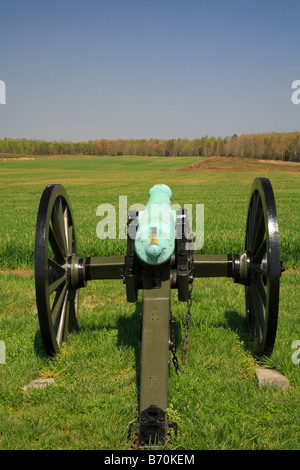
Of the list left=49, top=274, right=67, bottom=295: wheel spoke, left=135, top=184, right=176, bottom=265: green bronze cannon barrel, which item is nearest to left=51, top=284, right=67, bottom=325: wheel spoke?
left=49, top=274, right=67, bottom=295: wheel spoke

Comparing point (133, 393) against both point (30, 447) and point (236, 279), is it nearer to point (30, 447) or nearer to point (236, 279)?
point (30, 447)

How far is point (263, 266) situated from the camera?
356 cm

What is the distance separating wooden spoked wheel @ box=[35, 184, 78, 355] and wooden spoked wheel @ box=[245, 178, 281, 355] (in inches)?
71.1

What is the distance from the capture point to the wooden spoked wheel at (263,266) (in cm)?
311

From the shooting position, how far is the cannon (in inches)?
115

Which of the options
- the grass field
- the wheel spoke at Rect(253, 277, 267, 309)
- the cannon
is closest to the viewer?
the grass field

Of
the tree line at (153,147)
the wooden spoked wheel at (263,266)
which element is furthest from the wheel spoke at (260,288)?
the tree line at (153,147)

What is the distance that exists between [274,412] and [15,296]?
436 cm

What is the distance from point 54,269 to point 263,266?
1.99 meters

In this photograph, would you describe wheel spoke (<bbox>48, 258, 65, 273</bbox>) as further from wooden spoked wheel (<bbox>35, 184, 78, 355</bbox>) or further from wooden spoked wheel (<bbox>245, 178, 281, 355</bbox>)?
wooden spoked wheel (<bbox>245, 178, 281, 355</bbox>)

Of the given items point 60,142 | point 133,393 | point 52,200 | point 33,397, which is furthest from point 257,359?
point 60,142

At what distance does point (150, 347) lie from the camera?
3010 mm
